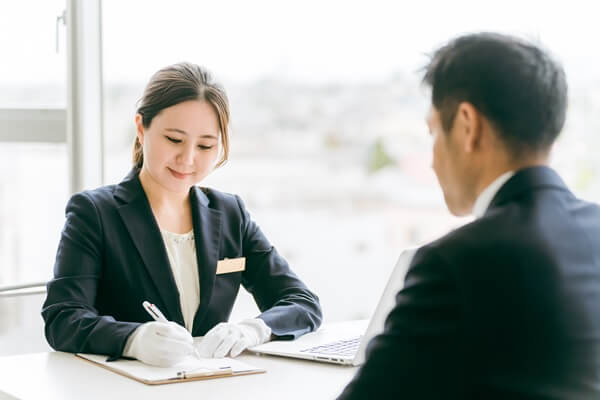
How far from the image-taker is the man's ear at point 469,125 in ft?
3.85

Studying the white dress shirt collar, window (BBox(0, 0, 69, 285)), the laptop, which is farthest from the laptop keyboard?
window (BBox(0, 0, 69, 285))

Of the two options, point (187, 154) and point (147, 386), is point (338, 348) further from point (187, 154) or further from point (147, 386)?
point (187, 154)

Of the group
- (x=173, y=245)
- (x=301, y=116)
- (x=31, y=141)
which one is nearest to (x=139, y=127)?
(x=173, y=245)

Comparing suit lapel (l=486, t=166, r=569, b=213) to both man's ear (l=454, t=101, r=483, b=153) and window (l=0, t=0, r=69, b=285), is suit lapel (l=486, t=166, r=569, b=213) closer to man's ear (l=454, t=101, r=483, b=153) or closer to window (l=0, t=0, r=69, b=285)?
man's ear (l=454, t=101, r=483, b=153)

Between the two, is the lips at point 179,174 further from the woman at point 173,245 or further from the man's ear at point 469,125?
the man's ear at point 469,125

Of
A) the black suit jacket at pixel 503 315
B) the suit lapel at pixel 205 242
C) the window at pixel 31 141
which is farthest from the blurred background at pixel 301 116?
the black suit jacket at pixel 503 315

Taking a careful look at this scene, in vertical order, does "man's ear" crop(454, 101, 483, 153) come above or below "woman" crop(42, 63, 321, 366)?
above

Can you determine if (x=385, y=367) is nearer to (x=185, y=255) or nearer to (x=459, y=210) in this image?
(x=459, y=210)

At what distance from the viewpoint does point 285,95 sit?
3.44 meters

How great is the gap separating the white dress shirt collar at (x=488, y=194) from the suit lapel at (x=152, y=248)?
1131mm

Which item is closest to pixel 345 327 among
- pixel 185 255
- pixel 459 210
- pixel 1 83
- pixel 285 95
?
pixel 185 255

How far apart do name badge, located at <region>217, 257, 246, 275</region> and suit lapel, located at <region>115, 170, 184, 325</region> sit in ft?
0.55

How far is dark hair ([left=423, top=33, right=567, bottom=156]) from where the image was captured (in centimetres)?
117

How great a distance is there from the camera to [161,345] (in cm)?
170
